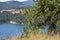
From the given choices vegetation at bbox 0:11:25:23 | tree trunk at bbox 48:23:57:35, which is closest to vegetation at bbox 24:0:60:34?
tree trunk at bbox 48:23:57:35

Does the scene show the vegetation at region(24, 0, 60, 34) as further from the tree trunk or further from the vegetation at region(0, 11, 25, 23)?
the vegetation at region(0, 11, 25, 23)

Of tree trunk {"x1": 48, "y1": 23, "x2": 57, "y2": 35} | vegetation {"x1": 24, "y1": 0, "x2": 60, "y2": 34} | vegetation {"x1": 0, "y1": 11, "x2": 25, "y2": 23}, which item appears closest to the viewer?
tree trunk {"x1": 48, "y1": 23, "x2": 57, "y2": 35}

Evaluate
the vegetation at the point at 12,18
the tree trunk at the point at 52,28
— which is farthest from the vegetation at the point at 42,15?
the vegetation at the point at 12,18

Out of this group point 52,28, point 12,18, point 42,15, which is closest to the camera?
point 52,28

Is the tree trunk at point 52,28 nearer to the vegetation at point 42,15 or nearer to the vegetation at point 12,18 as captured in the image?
the vegetation at point 42,15

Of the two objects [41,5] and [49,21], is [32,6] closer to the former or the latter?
[41,5]

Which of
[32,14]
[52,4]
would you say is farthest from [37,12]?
[52,4]

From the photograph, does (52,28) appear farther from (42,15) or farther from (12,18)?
(12,18)

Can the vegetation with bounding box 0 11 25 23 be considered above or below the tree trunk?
Answer: below

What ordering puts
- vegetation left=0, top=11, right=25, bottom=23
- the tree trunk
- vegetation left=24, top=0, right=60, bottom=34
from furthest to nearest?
vegetation left=0, top=11, right=25, bottom=23 → vegetation left=24, top=0, right=60, bottom=34 → the tree trunk

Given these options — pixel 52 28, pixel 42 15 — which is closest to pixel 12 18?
pixel 42 15

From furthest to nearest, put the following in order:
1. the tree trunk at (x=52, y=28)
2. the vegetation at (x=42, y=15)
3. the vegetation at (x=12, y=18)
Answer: the vegetation at (x=12, y=18)
the vegetation at (x=42, y=15)
the tree trunk at (x=52, y=28)

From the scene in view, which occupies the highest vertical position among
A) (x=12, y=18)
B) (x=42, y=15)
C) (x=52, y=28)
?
(x=42, y=15)

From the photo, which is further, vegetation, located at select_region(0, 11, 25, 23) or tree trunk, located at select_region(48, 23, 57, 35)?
vegetation, located at select_region(0, 11, 25, 23)
